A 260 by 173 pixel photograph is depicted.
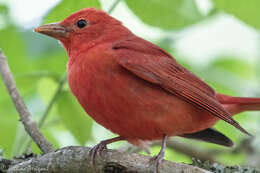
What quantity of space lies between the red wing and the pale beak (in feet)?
2.12

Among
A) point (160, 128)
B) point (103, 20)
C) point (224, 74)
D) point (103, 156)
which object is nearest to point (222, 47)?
point (224, 74)

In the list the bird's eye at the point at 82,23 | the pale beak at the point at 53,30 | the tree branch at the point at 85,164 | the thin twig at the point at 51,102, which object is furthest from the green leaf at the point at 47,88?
the tree branch at the point at 85,164

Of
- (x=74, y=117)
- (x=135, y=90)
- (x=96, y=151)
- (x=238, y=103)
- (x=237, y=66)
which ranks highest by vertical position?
(x=237, y=66)

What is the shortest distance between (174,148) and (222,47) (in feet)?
9.56

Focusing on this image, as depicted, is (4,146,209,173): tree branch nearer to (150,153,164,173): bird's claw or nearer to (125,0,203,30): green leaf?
(150,153,164,173): bird's claw

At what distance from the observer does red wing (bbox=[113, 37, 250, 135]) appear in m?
3.95

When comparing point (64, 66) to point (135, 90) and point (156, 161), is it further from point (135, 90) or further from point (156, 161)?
point (156, 161)

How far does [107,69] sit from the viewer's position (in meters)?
3.84

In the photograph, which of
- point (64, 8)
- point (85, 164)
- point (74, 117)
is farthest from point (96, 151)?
point (64, 8)

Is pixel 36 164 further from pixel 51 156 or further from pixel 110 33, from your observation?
pixel 110 33

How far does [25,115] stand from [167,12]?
4.92 feet

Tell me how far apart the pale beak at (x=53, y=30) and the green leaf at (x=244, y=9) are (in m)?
1.61

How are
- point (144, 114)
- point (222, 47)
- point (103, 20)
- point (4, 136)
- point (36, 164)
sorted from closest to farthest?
1. point (36, 164)
2. point (144, 114)
3. point (4, 136)
4. point (103, 20)
5. point (222, 47)

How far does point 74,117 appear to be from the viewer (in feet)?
13.7
